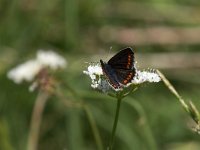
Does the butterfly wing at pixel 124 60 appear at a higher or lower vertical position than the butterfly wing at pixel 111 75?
higher

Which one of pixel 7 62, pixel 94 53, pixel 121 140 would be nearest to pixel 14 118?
pixel 7 62

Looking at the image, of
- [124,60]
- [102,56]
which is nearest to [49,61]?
[102,56]

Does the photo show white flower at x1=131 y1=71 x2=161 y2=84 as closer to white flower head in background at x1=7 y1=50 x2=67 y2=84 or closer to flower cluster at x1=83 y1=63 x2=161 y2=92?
flower cluster at x1=83 y1=63 x2=161 y2=92

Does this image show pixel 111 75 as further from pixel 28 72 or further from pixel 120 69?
pixel 28 72

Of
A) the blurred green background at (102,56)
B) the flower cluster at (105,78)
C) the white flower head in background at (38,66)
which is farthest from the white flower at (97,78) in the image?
the blurred green background at (102,56)

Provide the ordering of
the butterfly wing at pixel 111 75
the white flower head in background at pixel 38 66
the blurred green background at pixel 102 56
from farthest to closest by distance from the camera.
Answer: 1. the blurred green background at pixel 102 56
2. the white flower head in background at pixel 38 66
3. the butterfly wing at pixel 111 75

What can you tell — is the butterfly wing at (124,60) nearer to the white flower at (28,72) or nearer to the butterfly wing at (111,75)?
the butterfly wing at (111,75)

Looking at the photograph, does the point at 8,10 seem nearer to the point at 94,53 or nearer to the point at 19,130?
the point at 94,53
